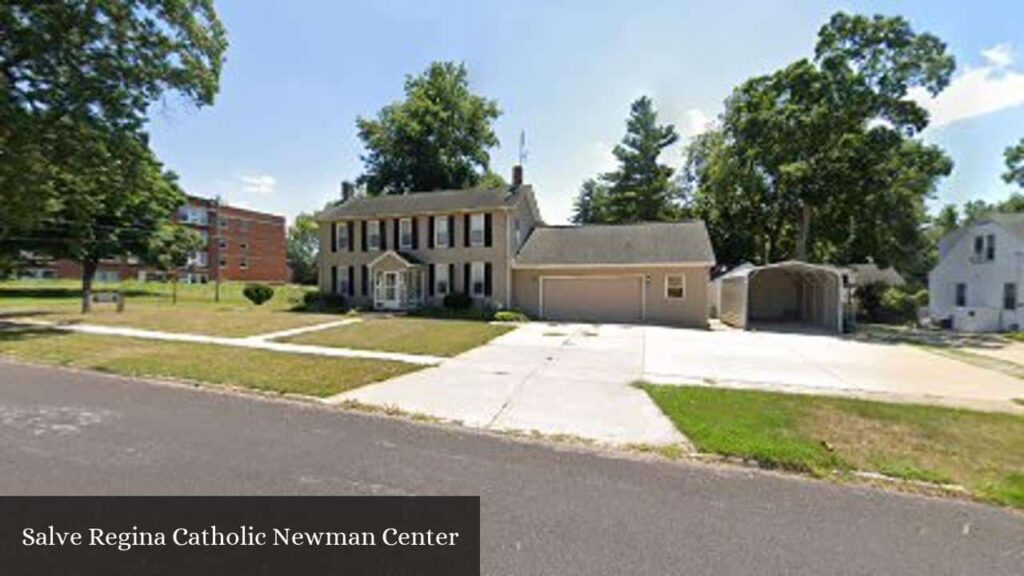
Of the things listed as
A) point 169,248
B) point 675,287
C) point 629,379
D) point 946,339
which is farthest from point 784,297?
point 169,248

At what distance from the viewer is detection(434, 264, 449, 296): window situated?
27891 mm

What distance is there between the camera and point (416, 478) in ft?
16.7

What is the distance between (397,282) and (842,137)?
24.6m

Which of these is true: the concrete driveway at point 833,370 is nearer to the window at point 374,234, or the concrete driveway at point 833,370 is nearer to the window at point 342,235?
the window at point 374,234

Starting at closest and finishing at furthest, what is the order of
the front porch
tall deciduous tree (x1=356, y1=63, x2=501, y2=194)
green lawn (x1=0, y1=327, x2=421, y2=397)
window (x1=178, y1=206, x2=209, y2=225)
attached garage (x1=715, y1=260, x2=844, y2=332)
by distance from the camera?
green lawn (x1=0, y1=327, x2=421, y2=397)
attached garage (x1=715, y1=260, x2=844, y2=332)
the front porch
tall deciduous tree (x1=356, y1=63, x2=501, y2=194)
window (x1=178, y1=206, x2=209, y2=225)

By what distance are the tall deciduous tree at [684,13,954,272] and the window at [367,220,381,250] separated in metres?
21.3

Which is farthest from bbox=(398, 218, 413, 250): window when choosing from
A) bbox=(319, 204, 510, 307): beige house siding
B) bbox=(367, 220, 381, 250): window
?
bbox=(367, 220, 381, 250): window

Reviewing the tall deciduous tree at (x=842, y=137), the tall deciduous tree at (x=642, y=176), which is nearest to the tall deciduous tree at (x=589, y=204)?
the tall deciduous tree at (x=642, y=176)

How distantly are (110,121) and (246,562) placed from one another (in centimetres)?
1930

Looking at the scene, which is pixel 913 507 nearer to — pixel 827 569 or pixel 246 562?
pixel 827 569

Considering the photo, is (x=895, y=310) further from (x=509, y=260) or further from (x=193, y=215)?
(x=193, y=215)

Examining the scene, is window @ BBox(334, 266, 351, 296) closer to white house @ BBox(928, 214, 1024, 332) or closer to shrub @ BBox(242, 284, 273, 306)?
shrub @ BBox(242, 284, 273, 306)

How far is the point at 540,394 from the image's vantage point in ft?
29.8

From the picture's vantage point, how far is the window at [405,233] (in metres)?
28.9
